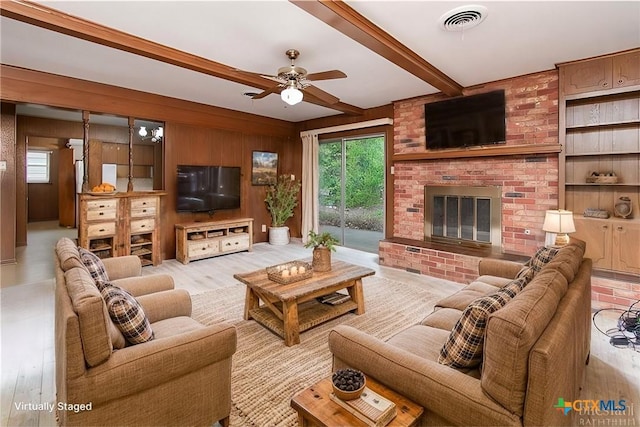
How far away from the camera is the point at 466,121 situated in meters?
4.45

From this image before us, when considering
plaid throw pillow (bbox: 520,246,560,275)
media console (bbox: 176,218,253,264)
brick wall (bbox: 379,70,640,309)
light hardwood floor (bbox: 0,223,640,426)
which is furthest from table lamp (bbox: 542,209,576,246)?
media console (bbox: 176,218,253,264)

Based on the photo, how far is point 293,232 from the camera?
7.21 metres

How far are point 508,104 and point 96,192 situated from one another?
5.59 m

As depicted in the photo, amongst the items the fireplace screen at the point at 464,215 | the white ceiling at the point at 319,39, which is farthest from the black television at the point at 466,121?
the fireplace screen at the point at 464,215

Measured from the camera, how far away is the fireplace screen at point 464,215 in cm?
438

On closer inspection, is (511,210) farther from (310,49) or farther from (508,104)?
(310,49)

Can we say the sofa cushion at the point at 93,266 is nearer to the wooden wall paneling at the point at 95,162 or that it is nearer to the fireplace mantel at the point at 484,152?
the fireplace mantel at the point at 484,152

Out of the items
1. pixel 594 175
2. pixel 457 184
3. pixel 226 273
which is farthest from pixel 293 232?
pixel 594 175

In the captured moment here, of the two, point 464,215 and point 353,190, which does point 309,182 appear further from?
point 464,215

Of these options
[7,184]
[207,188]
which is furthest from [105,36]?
[7,184]

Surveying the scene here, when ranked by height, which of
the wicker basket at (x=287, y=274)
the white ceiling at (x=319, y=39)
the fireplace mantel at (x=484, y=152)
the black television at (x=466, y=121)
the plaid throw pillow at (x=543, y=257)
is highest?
the white ceiling at (x=319, y=39)

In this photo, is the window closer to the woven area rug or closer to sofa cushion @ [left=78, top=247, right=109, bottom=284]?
the woven area rug

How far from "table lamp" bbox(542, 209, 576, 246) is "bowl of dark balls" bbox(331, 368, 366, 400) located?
304 centimetres

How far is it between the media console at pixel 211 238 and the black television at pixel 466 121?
345 cm
